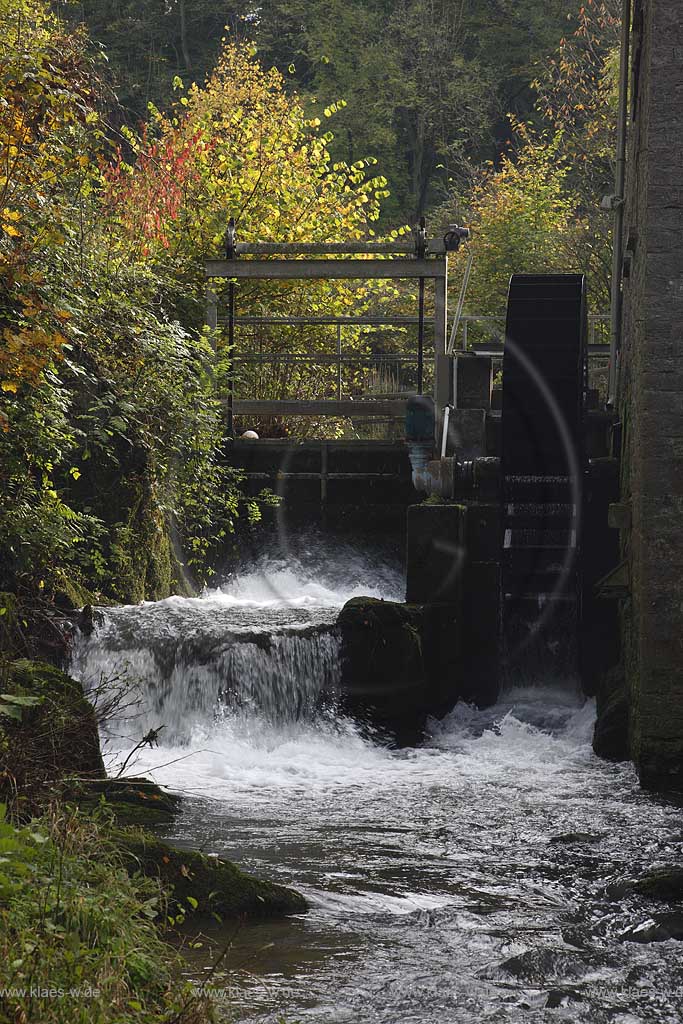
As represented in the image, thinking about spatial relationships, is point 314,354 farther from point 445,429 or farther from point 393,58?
point 393,58

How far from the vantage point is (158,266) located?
16.4 m

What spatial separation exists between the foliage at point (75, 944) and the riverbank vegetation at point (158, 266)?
0.04 ft

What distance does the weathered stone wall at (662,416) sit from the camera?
8.42 m

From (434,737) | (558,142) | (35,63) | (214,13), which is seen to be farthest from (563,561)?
(214,13)

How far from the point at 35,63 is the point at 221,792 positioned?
4.29 meters

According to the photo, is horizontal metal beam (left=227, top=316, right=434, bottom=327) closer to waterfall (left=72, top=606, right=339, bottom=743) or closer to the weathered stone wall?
waterfall (left=72, top=606, right=339, bottom=743)

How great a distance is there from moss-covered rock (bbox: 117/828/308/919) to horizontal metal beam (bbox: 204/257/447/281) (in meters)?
9.59

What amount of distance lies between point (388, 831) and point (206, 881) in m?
1.92

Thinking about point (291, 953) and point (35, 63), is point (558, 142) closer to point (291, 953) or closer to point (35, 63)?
point (35, 63)

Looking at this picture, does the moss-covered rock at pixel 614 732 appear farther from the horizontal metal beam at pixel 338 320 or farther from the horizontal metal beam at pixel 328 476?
the horizontal metal beam at pixel 338 320

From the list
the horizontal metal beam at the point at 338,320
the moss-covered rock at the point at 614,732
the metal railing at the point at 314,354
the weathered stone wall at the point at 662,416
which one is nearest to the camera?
the weathered stone wall at the point at 662,416

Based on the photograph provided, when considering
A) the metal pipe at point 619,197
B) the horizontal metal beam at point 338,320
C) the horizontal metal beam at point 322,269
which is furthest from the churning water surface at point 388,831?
the horizontal metal beam at point 338,320

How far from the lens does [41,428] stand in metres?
8.99

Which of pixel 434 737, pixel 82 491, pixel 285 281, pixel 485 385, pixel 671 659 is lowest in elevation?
pixel 434 737
